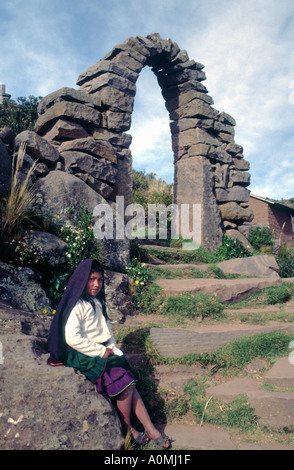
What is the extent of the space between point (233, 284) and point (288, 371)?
2171mm

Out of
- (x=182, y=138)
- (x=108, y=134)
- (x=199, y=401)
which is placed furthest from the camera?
(x=182, y=138)

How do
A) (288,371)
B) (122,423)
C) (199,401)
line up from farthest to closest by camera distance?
(288,371)
(199,401)
(122,423)

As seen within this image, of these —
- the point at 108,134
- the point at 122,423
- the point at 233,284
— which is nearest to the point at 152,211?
the point at 108,134

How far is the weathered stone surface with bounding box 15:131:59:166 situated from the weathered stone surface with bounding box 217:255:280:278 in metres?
3.72

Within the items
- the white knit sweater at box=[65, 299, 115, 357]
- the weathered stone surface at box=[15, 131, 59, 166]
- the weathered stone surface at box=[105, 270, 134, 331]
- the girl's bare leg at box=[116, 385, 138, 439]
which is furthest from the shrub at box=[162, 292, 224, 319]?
the weathered stone surface at box=[15, 131, 59, 166]

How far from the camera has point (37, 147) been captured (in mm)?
5555

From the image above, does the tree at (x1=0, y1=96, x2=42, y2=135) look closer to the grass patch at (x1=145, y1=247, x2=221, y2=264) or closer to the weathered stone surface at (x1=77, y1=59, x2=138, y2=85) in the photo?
the weathered stone surface at (x1=77, y1=59, x2=138, y2=85)

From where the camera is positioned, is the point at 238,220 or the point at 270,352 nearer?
the point at 270,352

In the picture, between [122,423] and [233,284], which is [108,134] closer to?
[233,284]

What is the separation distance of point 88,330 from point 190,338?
1387 mm

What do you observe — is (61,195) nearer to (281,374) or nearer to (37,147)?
(37,147)

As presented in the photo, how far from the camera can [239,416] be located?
10.2ft

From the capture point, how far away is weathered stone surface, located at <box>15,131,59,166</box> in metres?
5.48

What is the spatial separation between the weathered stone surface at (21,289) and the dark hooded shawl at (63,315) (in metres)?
1.06
